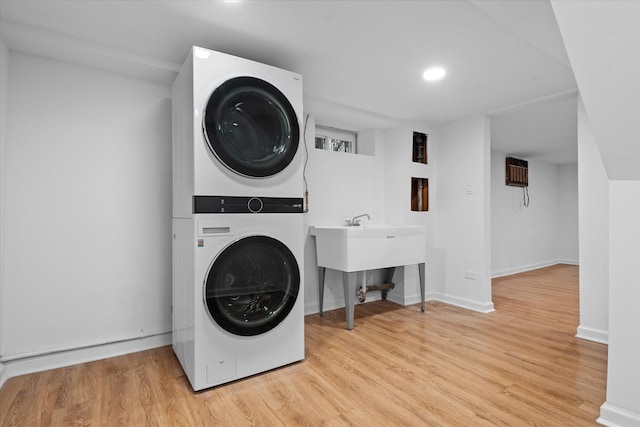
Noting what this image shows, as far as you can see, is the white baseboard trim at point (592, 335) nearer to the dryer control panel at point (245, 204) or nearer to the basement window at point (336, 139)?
the dryer control panel at point (245, 204)

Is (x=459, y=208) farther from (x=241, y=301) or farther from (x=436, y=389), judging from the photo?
(x=241, y=301)

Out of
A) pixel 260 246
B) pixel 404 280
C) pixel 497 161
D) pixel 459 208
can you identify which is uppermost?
pixel 497 161

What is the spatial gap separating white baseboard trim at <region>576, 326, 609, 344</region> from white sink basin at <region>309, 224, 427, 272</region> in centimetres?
138

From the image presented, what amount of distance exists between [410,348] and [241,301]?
1.34 meters

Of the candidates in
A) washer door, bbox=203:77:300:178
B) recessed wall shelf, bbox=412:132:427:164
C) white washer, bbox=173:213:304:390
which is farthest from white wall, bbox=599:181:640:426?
recessed wall shelf, bbox=412:132:427:164

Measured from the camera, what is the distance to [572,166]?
6.66 meters

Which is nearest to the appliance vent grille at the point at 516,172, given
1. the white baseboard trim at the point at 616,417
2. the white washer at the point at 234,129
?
the white baseboard trim at the point at 616,417

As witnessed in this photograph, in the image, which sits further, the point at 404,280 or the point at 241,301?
the point at 404,280

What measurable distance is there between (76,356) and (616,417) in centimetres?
310

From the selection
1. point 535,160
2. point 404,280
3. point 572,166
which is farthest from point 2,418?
point 572,166

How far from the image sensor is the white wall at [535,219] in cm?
553

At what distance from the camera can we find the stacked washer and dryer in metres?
1.86

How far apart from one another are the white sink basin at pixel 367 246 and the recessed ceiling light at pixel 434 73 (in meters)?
1.33

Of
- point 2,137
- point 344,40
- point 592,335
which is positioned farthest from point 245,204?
point 592,335
